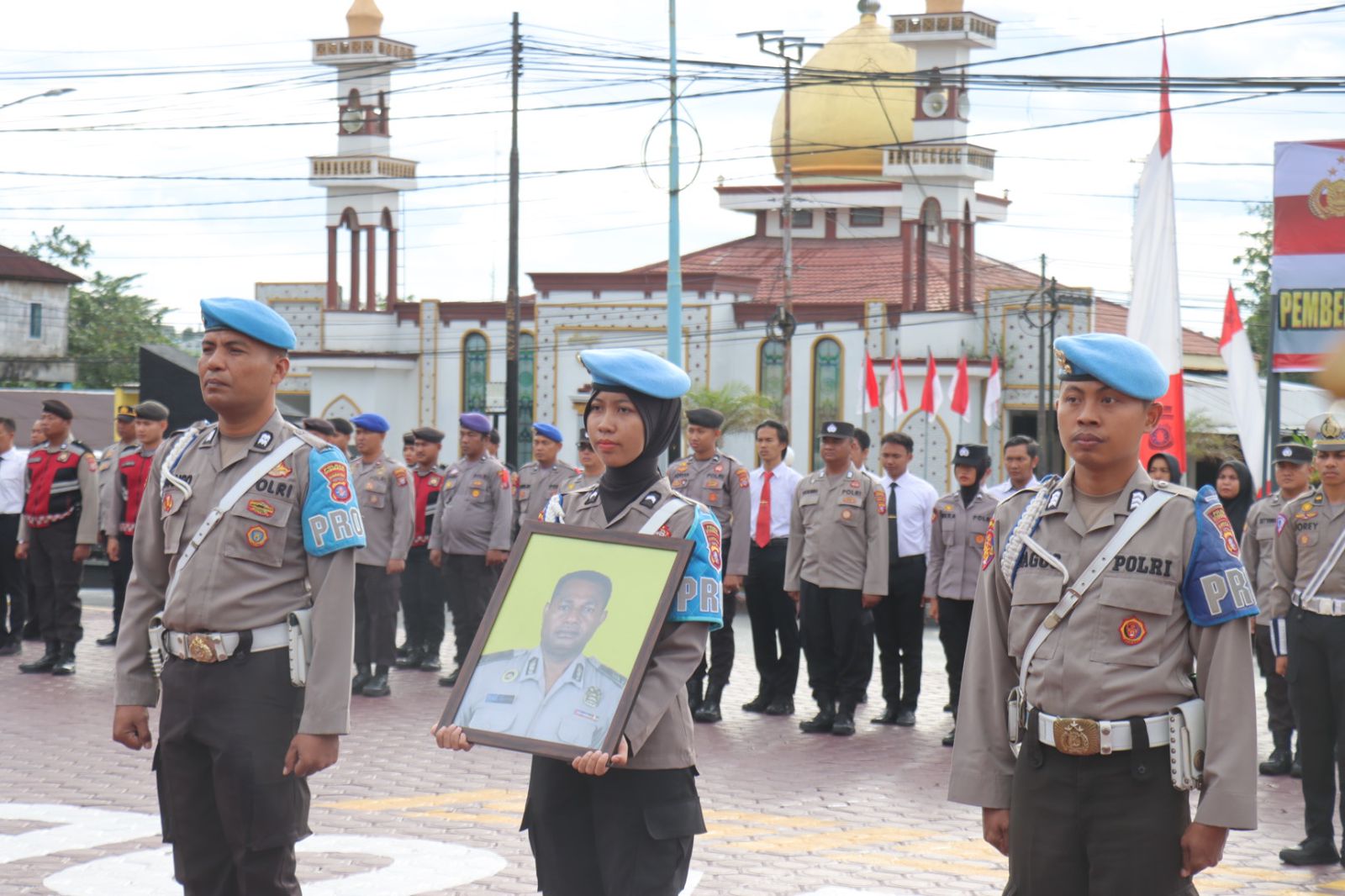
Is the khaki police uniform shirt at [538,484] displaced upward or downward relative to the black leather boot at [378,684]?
upward

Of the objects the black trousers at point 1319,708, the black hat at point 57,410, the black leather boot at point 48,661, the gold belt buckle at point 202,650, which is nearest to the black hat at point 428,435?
the black hat at point 57,410

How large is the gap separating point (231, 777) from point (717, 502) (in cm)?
734

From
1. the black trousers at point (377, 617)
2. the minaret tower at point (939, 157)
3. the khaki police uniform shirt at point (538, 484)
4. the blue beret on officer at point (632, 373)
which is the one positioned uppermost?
the minaret tower at point (939, 157)

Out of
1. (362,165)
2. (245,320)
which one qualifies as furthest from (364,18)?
(245,320)

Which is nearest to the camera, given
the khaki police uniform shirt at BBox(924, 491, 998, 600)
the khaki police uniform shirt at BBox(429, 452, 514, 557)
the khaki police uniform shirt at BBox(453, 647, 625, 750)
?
the khaki police uniform shirt at BBox(453, 647, 625, 750)

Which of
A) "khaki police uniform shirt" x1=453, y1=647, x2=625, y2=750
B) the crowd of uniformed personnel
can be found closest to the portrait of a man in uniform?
"khaki police uniform shirt" x1=453, y1=647, x2=625, y2=750

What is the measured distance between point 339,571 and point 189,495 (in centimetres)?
52

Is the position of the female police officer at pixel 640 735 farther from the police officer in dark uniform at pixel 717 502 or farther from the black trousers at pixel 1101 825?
the police officer in dark uniform at pixel 717 502

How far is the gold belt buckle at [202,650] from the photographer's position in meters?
4.86

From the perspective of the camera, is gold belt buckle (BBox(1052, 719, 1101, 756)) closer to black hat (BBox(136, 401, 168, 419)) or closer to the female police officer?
the female police officer

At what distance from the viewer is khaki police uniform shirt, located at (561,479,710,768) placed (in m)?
4.38

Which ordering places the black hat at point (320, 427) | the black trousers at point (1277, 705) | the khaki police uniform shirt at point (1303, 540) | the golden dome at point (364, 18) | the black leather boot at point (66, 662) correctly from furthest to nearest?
1. the golden dome at point (364, 18)
2. the black hat at point (320, 427)
3. the black leather boot at point (66, 662)
4. the black trousers at point (1277, 705)
5. the khaki police uniform shirt at point (1303, 540)

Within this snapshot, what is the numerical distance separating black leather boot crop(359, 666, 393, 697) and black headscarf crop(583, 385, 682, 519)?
27.5ft

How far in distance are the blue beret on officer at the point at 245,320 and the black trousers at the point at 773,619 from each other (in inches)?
299
